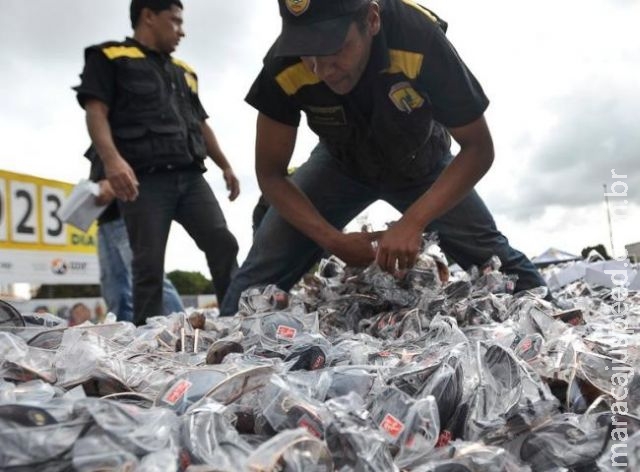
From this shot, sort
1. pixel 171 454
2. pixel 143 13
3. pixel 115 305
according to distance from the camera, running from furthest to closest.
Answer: pixel 115 305, pixel 143 13, pixel 171 454

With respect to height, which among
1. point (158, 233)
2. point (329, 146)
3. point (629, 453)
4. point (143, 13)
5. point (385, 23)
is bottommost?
point (629, 453)

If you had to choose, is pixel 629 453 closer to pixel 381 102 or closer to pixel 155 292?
pixel 381 102

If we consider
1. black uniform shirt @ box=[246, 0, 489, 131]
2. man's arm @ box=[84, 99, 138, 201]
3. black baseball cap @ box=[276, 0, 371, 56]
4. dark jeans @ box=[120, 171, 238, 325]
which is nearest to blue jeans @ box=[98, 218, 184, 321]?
dark jeans @ box=[120, 171, 238, 325]

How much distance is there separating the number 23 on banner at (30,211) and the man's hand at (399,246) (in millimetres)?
3708

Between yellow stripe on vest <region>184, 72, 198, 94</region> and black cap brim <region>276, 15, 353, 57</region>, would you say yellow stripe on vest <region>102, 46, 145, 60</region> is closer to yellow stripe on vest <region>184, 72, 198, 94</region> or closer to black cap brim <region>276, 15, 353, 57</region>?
yellow stripe on vest <region>184, 72, 198, 94</region>

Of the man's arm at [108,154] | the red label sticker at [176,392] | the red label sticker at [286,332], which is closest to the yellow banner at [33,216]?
the man's arm at [108,154]

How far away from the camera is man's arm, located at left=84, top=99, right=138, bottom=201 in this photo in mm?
2373

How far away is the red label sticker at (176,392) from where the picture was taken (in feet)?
2.73

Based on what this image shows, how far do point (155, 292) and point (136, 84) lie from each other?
857 millimetres

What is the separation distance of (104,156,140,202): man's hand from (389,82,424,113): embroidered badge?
1.07 m

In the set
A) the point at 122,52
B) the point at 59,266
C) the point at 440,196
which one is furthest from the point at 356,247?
the point at 59,266

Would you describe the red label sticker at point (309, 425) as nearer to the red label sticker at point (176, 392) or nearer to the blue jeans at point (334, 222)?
the red label sticker at point (176, 392)

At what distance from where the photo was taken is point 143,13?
279 cm

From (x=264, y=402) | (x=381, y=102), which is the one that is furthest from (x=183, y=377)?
(x=381, y=102)
